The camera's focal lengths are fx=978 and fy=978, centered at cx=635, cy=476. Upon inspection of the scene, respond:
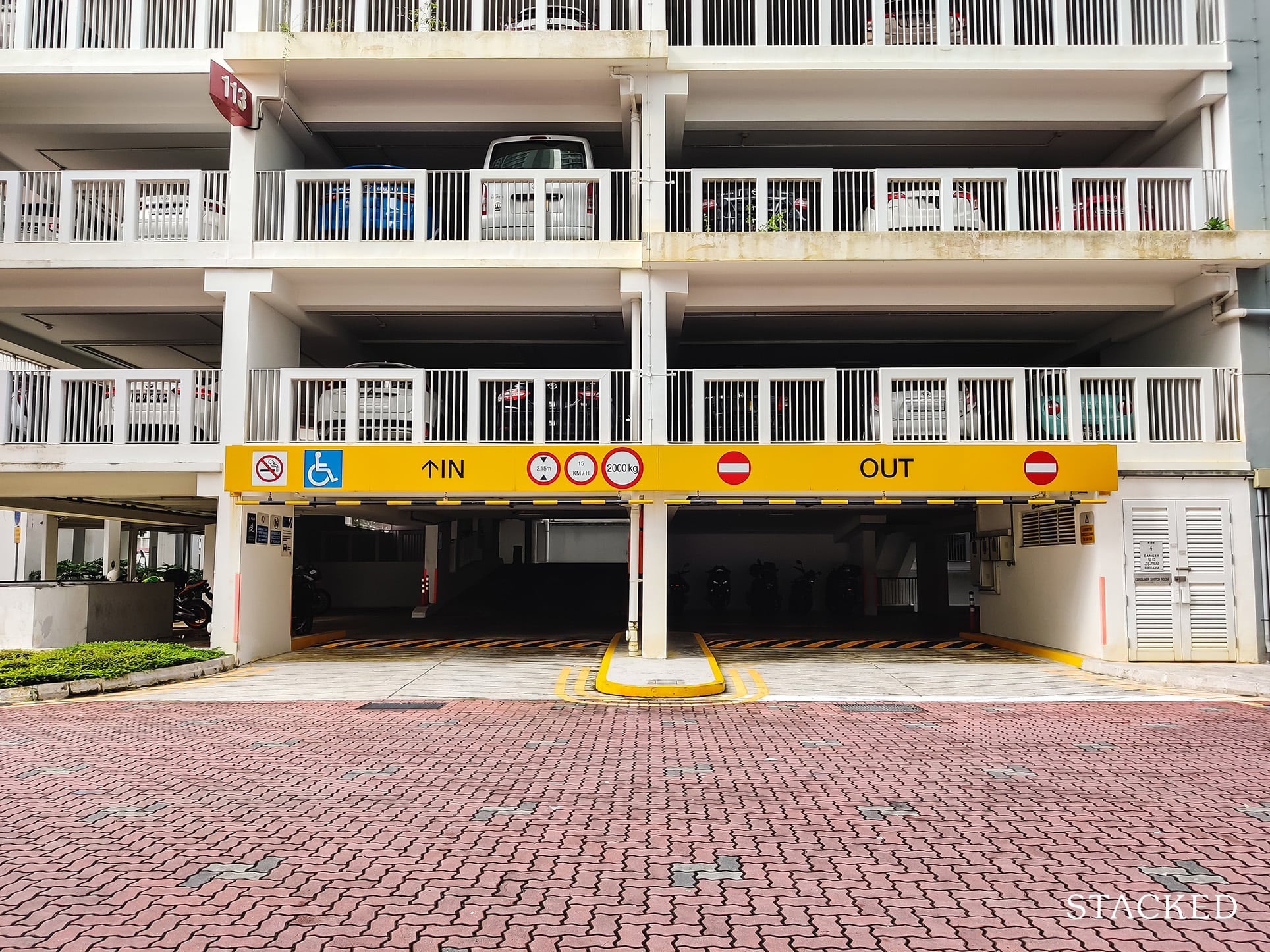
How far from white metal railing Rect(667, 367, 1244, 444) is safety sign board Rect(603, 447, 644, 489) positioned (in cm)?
104

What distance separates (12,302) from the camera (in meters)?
15.7

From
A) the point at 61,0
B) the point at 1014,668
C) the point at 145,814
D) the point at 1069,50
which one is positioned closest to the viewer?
the point at 145,814

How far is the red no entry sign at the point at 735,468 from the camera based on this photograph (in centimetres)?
1403

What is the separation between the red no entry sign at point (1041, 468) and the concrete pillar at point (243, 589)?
11.2 metres

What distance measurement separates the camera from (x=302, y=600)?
19.2m

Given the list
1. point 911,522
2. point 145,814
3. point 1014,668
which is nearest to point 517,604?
point 911,522

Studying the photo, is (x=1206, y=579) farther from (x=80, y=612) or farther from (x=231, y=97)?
(x=80, y=612)

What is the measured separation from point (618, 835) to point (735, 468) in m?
8.92

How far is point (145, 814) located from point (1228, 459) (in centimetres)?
1445

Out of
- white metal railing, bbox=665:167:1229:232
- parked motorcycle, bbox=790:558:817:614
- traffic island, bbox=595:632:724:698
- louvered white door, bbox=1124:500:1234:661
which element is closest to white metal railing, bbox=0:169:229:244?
white metal railing, bbox=665:167:1229:232

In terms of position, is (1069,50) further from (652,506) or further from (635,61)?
(652,506)

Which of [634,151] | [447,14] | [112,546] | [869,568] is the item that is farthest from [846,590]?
[112,546]

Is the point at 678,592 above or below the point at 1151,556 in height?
below

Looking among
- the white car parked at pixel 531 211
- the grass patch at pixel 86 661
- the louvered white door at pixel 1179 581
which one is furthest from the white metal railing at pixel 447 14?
the louvered white door at pixel 1179 581
